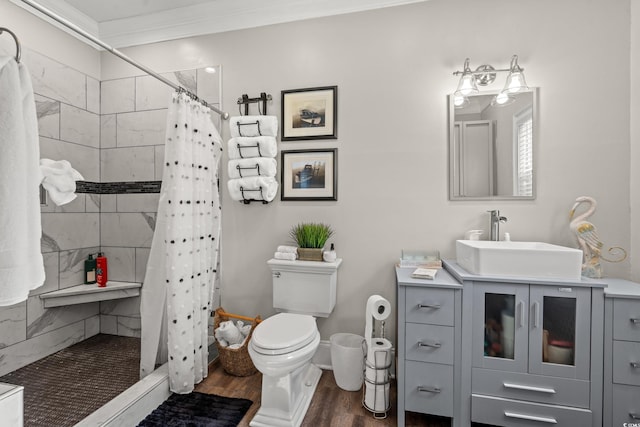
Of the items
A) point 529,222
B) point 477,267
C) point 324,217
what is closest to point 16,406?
point 324,217

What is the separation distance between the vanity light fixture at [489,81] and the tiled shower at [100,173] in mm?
1829

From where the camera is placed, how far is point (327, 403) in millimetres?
1870

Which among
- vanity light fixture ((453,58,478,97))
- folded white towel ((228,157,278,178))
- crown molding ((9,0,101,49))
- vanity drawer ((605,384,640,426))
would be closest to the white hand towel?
folded white towel ((228,157,278,178))

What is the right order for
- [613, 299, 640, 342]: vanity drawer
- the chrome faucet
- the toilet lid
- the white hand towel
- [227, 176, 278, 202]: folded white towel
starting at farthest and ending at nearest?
[227, 176, 278, 202]: folded white towel
the chrome faucet
the toilet lid
[613, 299, 640, 342]: vanity drawer
the white hand towel

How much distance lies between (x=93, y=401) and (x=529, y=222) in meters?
2.89

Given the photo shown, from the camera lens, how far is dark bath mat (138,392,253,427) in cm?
167

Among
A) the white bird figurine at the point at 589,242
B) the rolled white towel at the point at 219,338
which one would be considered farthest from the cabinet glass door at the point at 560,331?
the rolled white towel at the point at 219,338

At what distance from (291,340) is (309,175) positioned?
46.4 inches

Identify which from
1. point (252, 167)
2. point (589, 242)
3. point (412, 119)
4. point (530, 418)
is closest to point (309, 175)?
point (252, 167)

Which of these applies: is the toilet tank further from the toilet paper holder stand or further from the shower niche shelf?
the shower niche shelf

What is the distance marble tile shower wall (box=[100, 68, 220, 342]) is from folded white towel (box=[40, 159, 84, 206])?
1061 millimetres

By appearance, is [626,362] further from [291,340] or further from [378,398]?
[291,340]

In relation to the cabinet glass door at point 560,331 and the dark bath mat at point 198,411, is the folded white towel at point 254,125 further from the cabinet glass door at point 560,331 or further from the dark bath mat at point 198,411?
the cabinet glass door at point 560,331

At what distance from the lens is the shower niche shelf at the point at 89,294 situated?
230 centimetres
